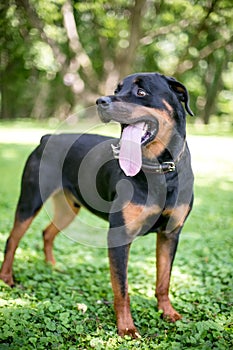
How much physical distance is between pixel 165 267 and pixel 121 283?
1.88 ft

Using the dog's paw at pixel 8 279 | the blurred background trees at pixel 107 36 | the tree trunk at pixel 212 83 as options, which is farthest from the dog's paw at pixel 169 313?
the tree trunk at pixel 212 83

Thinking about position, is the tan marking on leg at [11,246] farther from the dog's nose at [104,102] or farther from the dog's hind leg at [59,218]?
the dog's nose at [104,102]

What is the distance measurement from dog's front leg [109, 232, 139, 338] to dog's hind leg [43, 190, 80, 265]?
1.54 m

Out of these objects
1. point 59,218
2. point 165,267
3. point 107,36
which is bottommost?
point 59,218

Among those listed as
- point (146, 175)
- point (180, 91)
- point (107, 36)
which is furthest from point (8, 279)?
point (107, 36)

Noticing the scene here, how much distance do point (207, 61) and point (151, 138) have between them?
3088cm

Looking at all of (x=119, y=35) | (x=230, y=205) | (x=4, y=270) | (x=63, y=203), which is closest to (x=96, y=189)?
(x=63, y=203)

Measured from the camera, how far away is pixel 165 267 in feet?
13.3

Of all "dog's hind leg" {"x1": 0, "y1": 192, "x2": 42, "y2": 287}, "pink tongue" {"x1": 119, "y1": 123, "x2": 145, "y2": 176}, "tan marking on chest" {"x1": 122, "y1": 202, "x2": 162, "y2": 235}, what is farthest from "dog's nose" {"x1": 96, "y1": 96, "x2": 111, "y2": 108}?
"dog's hind leg" {"x1": 0, "y1": 192, "x2": 42, "y2": 287}

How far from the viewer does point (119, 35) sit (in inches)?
822

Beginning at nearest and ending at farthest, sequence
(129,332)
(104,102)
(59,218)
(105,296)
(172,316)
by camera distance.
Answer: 1. (104,102)
2. (129,332)
3. (172,316)
4. (105,296)
5. (59,218)

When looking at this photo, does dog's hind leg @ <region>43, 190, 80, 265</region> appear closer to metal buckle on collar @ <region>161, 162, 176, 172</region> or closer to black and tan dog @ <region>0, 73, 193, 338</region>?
black and tan dog @ <region>0, 73, 193, 338</region>

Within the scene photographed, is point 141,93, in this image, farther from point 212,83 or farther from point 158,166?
point 212,83

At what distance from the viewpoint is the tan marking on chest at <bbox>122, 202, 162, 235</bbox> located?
361 centimetres
